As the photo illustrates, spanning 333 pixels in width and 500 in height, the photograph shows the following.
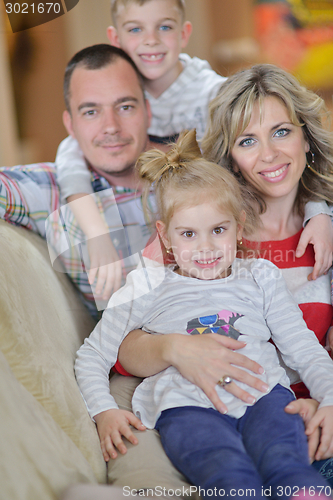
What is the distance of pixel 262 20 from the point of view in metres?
2.90

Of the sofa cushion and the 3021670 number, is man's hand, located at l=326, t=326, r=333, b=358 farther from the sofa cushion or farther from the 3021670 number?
the 3021670 number

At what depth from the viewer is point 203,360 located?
2.64 ft

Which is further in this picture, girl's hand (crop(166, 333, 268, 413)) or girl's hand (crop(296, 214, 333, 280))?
girl's hand (crop(296, 214, 333, 280))

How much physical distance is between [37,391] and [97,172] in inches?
29.9

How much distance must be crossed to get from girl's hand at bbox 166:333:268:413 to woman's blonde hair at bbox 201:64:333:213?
427 mm

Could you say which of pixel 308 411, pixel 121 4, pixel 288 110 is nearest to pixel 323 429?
pixel 308 411

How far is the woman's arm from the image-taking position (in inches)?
31.0

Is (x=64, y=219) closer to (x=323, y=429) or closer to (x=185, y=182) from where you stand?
(x=185, y=182)

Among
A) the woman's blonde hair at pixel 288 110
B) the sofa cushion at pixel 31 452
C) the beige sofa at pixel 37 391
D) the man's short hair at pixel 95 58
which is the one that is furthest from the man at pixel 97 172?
the sofa cushion at pixel 31 452

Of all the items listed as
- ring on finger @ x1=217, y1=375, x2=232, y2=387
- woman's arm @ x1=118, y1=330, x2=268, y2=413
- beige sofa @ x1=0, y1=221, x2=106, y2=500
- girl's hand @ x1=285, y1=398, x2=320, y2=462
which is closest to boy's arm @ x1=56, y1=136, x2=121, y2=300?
Result: beige sofa @ x1=0, y1=221, x2=106, y2=500

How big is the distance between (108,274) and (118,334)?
0.20m

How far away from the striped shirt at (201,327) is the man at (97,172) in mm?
181

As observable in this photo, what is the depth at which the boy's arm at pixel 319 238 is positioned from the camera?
1009 mm

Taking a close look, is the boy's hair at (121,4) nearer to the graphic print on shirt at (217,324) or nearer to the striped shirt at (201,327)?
the striped shirt at (201,327)
